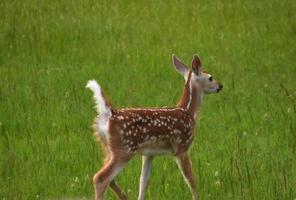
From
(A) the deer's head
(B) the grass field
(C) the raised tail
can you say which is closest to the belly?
(C) the raised tail

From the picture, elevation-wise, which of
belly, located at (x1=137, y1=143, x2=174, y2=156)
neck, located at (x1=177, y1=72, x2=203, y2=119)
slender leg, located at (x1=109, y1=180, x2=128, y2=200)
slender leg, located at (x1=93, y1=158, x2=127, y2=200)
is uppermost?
neck, located at (x1=177, y1=72, x2=203, y2=119)

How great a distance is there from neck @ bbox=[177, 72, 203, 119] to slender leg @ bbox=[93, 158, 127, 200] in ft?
5.32

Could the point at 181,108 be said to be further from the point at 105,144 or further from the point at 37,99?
the point at 37,99

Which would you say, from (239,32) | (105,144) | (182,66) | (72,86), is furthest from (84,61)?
(105,144)

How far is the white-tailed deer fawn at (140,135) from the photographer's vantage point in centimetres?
902

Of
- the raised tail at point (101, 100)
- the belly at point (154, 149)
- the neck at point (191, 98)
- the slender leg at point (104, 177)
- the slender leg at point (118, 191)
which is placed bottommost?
the slender leg at point (118, 191)

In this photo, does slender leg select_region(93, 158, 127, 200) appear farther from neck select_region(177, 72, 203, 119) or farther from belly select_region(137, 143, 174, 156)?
neck select_region(177, 72, 203, 119)

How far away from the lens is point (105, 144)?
9156 millimetres

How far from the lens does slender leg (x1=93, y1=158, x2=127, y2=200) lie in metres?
8.85

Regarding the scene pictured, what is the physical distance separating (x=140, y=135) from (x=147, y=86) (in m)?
5.86

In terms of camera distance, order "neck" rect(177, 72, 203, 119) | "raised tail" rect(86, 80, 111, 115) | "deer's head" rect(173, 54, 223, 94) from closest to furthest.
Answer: "raised tail" rect(86, 80, 111, 115) < "neck" rect(177, 72, 203, 119) < "deer's head" rect(173, 54, 223, 94)

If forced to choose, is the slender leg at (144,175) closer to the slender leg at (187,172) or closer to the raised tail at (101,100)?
the slender leg at (187,172)

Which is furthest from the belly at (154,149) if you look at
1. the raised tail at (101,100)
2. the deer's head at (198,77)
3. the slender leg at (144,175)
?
the deer's head at (198,77)

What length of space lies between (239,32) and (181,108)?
28.9ft
